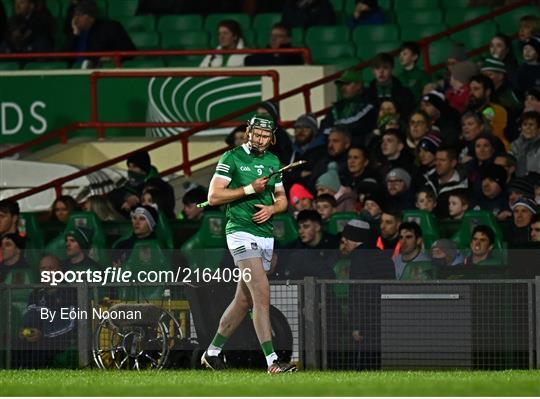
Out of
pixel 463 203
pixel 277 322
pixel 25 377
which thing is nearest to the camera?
pixel 25 377

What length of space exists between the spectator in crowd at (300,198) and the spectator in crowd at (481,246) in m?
2.42

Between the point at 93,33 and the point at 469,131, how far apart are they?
244 inches

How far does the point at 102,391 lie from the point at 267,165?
255 centimetres

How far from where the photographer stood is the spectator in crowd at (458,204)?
57.1ft

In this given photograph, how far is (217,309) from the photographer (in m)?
15.9

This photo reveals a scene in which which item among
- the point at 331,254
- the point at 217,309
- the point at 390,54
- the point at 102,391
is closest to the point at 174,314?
the point at 217,309

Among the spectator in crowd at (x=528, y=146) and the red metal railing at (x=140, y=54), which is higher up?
the red metal railing at (x=140, y=54)

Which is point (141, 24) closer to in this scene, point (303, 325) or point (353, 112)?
point (353, 112)

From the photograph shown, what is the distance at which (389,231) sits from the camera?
55.5 ft

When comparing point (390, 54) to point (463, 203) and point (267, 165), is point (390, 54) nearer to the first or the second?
point (463, 203)

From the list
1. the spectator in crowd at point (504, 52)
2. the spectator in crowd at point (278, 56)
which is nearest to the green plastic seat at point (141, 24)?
the spectator in crowd at point (278, 56)

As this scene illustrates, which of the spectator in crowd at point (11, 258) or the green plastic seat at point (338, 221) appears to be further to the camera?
the green plastic seat at point (338, 221)

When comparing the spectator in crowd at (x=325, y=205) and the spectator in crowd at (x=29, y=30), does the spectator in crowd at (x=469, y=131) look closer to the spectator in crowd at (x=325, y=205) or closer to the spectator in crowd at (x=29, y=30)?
the spectator in crowd at (x=325, y=205)

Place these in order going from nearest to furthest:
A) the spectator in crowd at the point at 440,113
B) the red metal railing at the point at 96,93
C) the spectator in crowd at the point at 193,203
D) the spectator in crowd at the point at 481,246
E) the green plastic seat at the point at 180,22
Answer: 1. the spectator in crowd at the point at 481,246
2. the spectator in crowd at the point at 193,203
3. the spectator in crowd at the point at 440,113
4. the red metal railing at the point at 96,93
5. the green plastic seat at the point at 180,22
